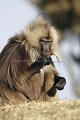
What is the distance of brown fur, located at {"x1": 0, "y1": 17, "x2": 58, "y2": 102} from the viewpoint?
13.9 m

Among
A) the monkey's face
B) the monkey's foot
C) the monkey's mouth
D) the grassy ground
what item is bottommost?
the monkey's foot

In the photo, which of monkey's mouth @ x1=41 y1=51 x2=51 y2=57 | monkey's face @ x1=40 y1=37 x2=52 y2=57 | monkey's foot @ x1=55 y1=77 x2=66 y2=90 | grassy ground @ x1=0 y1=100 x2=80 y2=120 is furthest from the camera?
monkey's foot @ x1=55 y1=77 x2=66 y2=90

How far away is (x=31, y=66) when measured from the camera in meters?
14.0

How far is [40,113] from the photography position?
10977mm

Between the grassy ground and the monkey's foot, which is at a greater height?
the grassy ground

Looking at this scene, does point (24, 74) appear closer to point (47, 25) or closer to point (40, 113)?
point (47, 25)

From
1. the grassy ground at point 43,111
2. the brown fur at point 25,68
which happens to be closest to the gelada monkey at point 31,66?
the brown fur at point 25,68

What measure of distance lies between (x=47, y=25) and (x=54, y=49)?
0.63m

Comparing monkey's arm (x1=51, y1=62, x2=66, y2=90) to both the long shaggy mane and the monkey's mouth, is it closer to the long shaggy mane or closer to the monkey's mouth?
the long shaggy mane

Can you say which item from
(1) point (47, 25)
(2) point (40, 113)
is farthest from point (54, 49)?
(2) point (40, 113)

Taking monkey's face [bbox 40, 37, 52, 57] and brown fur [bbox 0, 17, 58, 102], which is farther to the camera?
monkey's face [bbox 40, 37, 52, 57]

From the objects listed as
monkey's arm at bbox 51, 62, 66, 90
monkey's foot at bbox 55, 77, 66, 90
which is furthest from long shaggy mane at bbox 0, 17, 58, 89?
monkey's foot at bbox 55, 77, 66, 90

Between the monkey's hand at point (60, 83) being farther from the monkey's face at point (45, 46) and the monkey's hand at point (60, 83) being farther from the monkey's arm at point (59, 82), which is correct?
the monkey's face at point (45, 46)

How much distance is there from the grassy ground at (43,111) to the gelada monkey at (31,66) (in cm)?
206
